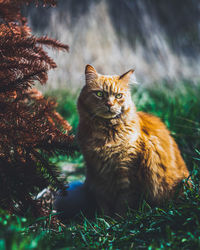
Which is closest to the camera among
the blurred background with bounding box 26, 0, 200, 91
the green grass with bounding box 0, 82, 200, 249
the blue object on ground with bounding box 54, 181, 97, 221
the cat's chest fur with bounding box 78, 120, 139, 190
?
the green grass with bounding box 0, 82, 200, 249

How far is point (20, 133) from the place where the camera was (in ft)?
3.98

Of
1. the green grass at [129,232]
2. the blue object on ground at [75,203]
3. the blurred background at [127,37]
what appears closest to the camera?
the green grass at [129,232]

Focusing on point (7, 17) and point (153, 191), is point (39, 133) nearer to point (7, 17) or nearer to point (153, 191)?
point (7, 17)

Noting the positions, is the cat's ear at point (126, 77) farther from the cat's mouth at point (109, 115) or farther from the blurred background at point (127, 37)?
the blurred background at point (127, 37)

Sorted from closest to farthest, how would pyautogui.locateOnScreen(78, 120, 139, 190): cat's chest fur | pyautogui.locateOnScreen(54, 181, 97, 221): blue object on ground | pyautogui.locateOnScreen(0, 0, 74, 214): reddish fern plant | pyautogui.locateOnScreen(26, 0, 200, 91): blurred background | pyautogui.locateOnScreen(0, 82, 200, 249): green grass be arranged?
pyautogui.locateOnScreen(0, 82, 200, 249): green grass → pyautogui.locateOnScreen(0, 0, 74, 214): reddish fern plant → pyautogui.locateOnScreen(78, 120, 139, 190): cat's chest fur → pyautogui.locateOnScreen(54, 181, 97, 221): blue object on ground → pyautogui.locateOnScreen(26, 0, 200, 91): blurred background

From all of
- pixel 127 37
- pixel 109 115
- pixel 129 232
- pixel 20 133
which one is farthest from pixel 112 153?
pixel 127 37

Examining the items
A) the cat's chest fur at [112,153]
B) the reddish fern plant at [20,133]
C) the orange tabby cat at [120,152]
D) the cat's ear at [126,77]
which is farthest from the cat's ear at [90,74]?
the reddish fern plant at [20,133]

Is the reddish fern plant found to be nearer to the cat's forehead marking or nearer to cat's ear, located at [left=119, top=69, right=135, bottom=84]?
the cat's forehead marking

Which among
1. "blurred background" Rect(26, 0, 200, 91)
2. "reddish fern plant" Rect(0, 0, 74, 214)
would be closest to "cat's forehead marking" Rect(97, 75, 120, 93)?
"reddish fern plant" Rect(0, 0, 74, 214)

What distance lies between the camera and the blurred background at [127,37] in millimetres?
4859

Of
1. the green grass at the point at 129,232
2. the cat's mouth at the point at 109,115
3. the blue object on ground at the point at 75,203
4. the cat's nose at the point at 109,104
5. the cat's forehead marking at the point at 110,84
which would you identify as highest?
the cat's forehead marking at the point at 110,84

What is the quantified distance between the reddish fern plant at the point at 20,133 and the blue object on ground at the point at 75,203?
21.7 inches

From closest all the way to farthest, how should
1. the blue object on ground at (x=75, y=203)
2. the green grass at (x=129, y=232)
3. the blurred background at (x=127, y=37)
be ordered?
the green grass at (x=129, y=232) → the blue object on ground at (x=75, y=203) → the blurred background at (x=127, y=37)

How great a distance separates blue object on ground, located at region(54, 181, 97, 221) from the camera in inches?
70.9
